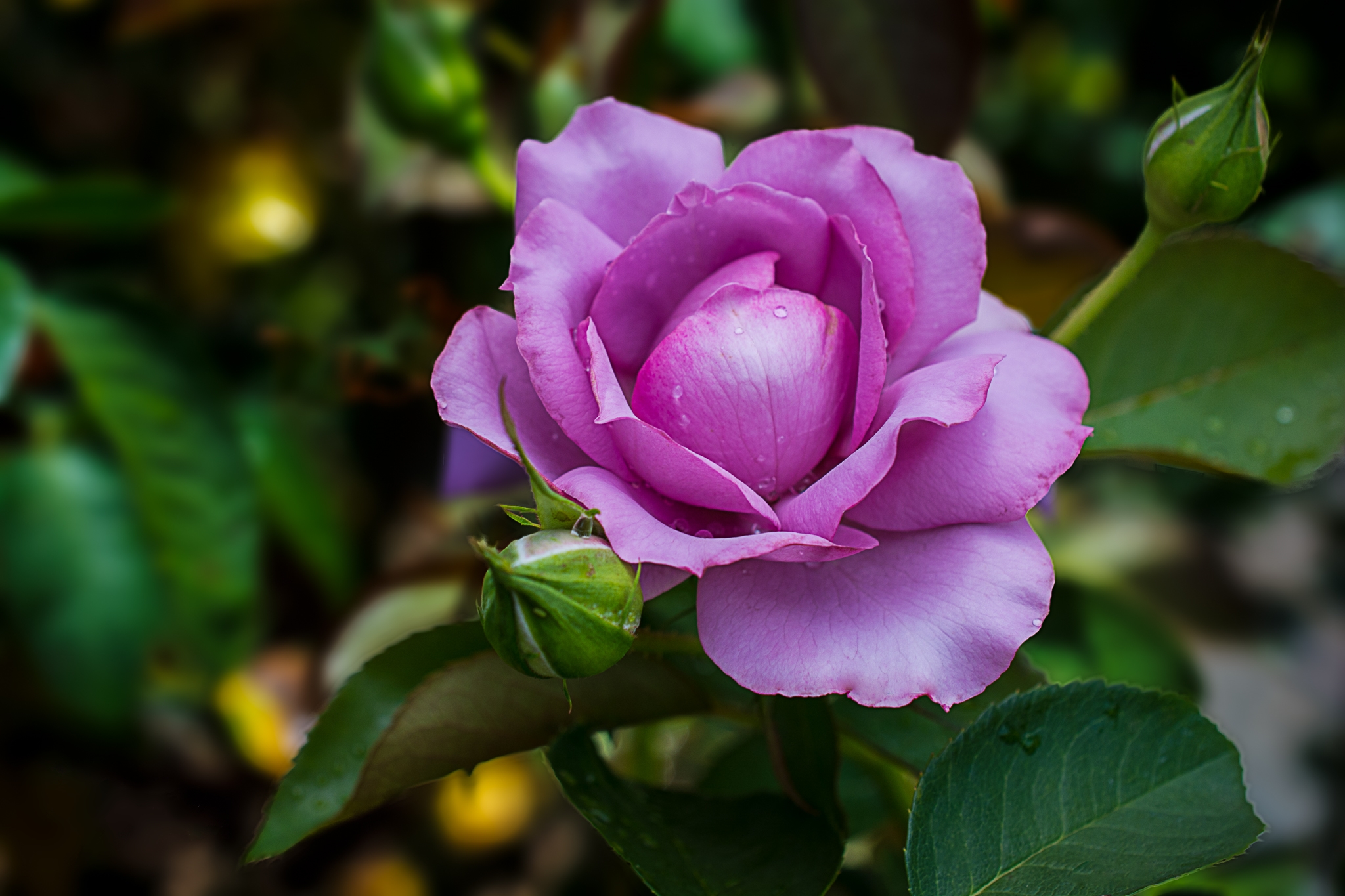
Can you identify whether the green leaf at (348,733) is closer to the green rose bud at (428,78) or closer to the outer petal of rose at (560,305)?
the outer petal of rose at (560,305)

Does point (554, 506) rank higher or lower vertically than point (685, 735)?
higher

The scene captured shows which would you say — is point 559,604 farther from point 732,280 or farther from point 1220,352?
point 1220,352

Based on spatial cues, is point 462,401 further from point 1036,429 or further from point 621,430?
point 1036,429

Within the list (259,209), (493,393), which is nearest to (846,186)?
(493,393)

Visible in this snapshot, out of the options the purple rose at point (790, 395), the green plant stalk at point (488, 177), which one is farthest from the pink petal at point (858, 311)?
the green plant stalk at point (488, 177)

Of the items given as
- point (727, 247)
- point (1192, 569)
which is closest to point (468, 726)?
point (727, 247)

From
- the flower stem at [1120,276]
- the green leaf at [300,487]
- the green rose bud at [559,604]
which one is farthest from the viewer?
the green leaf at [300,487]
